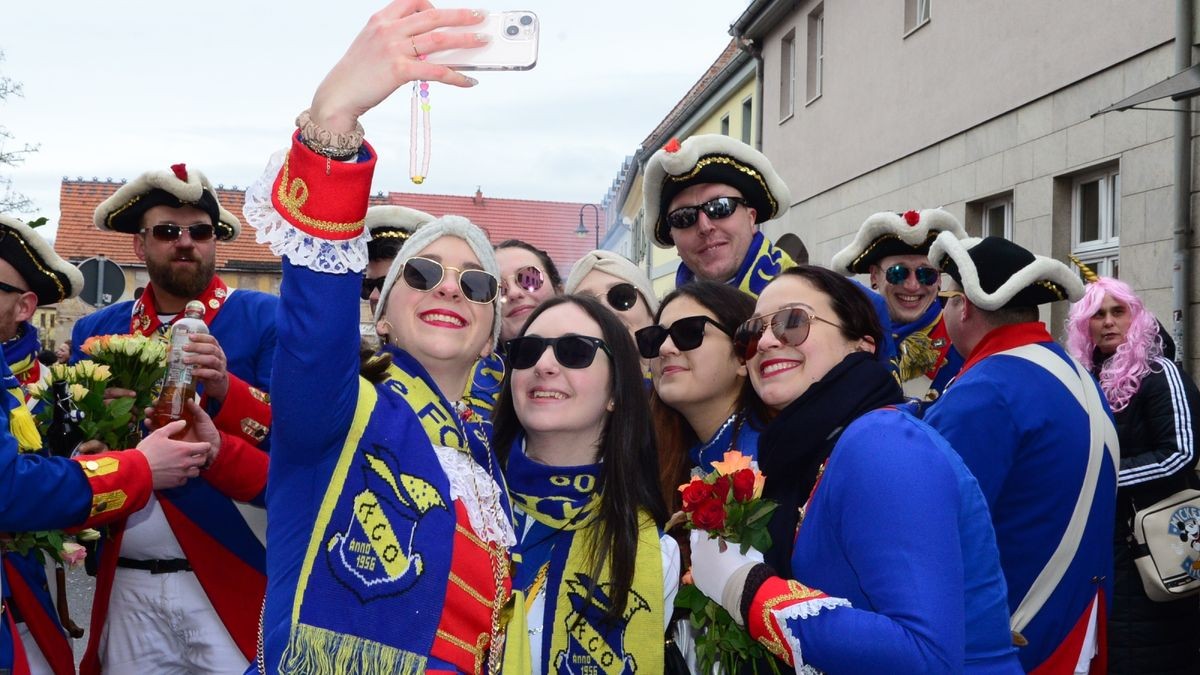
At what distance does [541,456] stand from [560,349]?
302 millimetres

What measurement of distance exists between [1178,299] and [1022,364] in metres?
4.99

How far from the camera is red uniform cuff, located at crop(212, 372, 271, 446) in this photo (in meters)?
3.86

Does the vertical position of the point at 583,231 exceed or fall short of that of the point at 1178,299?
it exceeds it

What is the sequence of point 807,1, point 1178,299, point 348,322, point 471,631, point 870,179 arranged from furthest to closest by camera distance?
point 807,1, point 870,179, point 1178,299, point 471,631, point 348,322

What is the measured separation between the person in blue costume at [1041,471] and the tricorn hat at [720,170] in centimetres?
114

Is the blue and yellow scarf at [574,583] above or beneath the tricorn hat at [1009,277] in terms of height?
beneath

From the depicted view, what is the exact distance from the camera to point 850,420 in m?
2.55

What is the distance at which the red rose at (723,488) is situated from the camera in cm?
248

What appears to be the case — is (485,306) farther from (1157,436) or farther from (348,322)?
(1157,436)

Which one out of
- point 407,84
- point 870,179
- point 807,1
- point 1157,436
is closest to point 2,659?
point 407,84

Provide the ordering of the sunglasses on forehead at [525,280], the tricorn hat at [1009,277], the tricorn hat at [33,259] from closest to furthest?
the tricorn hat at [1009,277], the tricorn hat at [33,259], the sunglasses on forehead at [525,280]

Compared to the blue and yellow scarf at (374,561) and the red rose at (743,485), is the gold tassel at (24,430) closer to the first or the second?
the blue and yellow scarf at (374,561)

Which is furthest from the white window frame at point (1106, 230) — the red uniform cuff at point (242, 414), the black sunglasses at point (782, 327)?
the red uniform cuff at point (242, 414)

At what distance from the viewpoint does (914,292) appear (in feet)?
17.6
